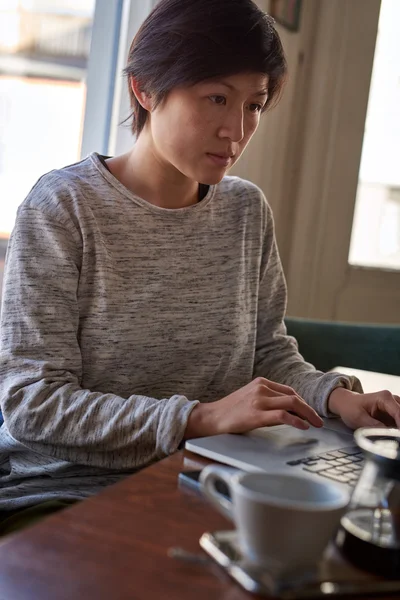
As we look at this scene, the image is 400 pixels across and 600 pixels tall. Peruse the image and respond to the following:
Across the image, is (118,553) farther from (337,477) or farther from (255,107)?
(255,107)

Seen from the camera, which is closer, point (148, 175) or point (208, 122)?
point (208, 122)

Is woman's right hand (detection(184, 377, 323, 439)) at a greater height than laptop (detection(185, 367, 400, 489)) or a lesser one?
greater

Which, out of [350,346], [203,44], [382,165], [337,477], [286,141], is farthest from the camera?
[382,165]

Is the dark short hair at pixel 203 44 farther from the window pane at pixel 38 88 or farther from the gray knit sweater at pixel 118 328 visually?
the window pane at pixel 38 88

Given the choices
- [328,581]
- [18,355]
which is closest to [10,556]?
[328,581]

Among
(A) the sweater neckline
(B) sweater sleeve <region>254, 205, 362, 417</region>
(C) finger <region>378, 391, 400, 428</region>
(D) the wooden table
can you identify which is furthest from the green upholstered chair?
(D) the wooden table

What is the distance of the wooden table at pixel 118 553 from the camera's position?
1.77 ft

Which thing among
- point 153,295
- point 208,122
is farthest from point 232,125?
point 153,295

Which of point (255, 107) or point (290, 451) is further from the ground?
point (255, 107)

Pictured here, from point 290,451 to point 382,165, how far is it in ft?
6.85

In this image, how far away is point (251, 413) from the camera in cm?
96

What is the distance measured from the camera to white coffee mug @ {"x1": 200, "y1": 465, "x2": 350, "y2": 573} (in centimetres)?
54

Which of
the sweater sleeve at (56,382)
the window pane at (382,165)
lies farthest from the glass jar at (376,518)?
the window pane at (382,165)

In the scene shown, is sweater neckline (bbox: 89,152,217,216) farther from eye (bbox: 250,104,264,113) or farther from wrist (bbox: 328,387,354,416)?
wrist (bbox: 328,387,354,416)
